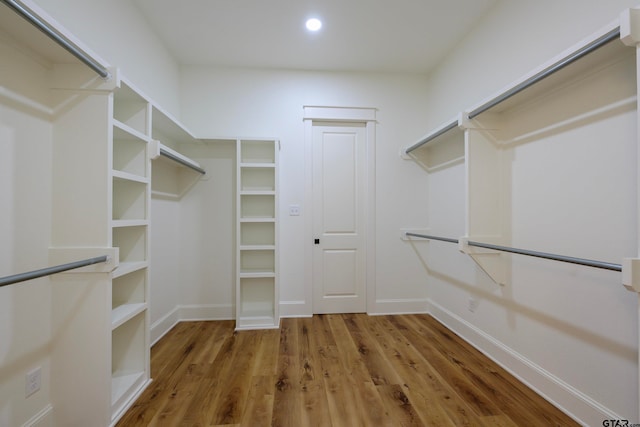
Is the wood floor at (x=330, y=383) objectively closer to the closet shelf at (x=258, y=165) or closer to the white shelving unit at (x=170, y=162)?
the white shelving unit at (x=170, y=162)

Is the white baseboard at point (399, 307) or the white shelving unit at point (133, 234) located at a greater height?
the white shelving unit at point (133, 234)

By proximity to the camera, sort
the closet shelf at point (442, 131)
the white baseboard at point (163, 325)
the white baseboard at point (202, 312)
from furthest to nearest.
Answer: the white baseboard at point (202, 312) < the white baseboard at point (163, 325) < the closet shelf at point (442, 131)

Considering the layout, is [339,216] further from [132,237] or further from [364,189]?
[132,237]

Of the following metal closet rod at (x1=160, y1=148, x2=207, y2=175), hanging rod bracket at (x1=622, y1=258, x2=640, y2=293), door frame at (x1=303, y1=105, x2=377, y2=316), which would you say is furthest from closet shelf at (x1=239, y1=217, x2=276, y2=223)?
hanging rod bracket at (x1=622, y1=258, x2=640, y2=293)

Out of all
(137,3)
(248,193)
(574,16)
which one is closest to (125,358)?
(248,193)

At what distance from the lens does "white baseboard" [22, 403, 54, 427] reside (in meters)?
1.20

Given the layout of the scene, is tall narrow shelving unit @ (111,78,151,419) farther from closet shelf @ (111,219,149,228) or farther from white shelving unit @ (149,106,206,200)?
white shelving unit @ (149,106,206,200)

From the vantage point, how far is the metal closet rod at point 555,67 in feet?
3.35

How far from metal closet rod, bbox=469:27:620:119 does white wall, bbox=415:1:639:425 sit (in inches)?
11.5

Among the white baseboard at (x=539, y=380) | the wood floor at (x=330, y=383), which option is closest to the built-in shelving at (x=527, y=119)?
the white baseboard at (x=539, y=380)

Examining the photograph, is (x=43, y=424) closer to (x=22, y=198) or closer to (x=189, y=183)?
(x=22, y=198)

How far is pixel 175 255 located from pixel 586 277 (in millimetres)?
3199

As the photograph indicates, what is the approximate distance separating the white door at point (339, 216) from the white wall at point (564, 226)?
116 centimetres

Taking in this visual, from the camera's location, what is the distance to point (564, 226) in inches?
57.6
